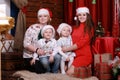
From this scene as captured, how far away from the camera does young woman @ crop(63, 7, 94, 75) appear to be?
3.17 meters

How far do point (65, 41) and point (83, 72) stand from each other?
40 centimetres

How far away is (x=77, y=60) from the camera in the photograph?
318 centimetres

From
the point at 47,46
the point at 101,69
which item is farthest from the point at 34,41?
the point at 101,69

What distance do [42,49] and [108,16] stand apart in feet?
4.97

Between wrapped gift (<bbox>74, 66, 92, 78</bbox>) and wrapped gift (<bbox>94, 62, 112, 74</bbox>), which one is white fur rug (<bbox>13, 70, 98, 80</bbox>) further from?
wrapped gift (<bbox>94, 62, 112, 74</bbox>)

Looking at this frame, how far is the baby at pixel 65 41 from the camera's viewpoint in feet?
10.2

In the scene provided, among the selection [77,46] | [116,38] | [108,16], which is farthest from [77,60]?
[108,16]

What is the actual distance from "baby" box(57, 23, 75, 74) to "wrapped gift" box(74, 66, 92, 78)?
0.12 metres

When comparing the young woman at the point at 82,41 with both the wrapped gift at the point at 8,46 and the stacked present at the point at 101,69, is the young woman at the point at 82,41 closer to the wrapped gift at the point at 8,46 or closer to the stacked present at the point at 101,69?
the stacked present at the point at 101,69

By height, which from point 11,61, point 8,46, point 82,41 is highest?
point 82,41

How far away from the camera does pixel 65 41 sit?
3.18 m

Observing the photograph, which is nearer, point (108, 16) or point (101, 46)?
point (101, 46)

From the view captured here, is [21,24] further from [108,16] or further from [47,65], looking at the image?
[108,16]

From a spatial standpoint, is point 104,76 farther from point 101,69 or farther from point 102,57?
point 102,57
